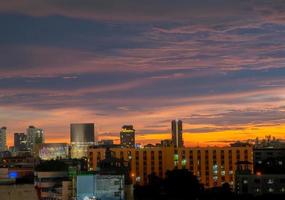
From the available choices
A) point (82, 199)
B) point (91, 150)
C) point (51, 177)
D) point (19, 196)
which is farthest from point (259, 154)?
point (19, 196)

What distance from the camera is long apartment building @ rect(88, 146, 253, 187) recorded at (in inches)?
5089

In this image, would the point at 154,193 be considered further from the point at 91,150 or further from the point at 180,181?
the point at 91,150

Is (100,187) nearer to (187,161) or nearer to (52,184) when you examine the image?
(52,184)

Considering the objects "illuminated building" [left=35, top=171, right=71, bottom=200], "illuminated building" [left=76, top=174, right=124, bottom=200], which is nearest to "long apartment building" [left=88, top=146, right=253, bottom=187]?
"illuminated building" [left=35, top=171, right=71, bottom=200]

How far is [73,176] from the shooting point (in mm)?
80062

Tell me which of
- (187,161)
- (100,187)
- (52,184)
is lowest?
(52,184)

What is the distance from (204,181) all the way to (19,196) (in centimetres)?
10104

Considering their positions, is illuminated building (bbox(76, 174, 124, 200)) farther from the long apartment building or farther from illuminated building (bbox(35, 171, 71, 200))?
the long apartment building

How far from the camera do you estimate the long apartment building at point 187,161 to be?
129 metres

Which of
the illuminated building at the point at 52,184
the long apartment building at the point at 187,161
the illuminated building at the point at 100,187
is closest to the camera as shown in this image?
the illuminated building at the point at 100,187

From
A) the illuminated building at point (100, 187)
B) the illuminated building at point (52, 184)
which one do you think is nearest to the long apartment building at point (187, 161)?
the illuminated building at point (52, 184)

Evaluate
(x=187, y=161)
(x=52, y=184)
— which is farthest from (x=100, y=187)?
(x=187, y=161)

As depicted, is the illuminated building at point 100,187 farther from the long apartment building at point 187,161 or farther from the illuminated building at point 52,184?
the long apartment building at point 187,161

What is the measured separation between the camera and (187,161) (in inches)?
5162
